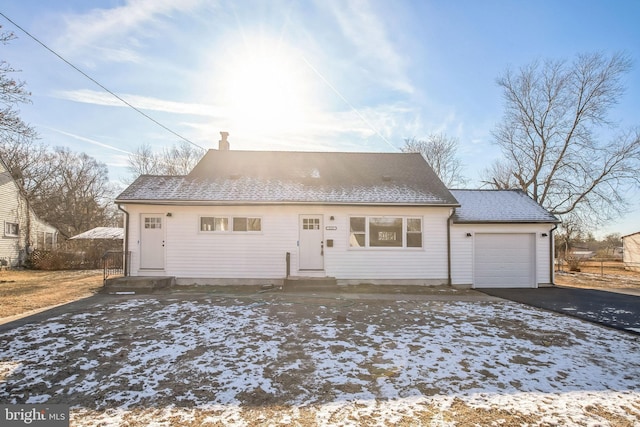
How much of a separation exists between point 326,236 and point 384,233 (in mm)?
2063

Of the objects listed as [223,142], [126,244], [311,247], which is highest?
[223,142]

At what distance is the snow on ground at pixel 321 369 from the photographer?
3.16 meters

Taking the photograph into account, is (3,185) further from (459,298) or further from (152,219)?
(459,298)

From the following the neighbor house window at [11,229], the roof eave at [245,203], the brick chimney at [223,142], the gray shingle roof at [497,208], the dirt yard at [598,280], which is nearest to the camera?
the roof eave at [245,203]

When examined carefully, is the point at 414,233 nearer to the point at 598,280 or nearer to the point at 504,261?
the point at 504,261

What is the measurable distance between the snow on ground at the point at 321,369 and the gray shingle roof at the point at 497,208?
5112 mm

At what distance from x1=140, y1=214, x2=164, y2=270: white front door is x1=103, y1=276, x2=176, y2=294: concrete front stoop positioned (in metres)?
0.98

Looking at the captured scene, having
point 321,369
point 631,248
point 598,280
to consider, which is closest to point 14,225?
point 321,369

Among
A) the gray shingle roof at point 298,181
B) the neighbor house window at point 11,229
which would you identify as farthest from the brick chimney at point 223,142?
the neighbor house window at point 11,229

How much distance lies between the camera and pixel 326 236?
1107 centimetres

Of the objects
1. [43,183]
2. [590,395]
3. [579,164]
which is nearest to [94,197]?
[43,183]

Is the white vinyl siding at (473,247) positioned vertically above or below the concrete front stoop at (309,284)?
above

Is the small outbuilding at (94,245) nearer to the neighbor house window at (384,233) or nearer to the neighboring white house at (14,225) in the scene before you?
the neighboring white house at (14,225)

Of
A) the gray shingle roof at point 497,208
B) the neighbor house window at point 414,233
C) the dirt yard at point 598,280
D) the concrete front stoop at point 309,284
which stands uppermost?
the gray shingle roof at point 497,208
